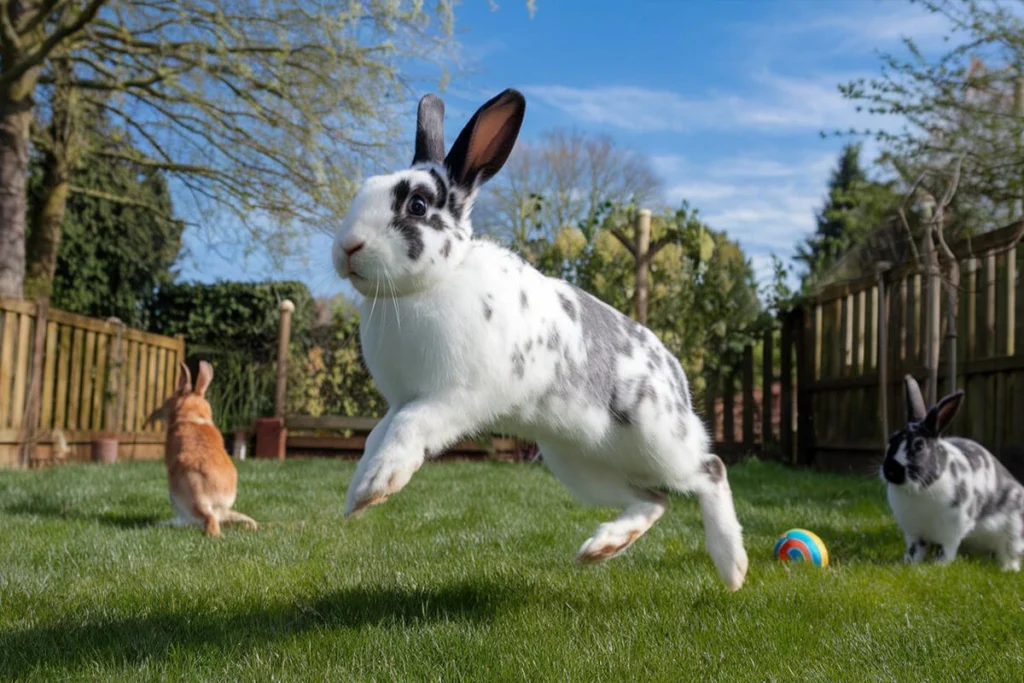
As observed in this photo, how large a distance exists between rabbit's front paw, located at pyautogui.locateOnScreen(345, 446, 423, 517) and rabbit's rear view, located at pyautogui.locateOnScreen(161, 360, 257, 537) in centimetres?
288

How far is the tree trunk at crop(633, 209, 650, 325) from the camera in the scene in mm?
8562

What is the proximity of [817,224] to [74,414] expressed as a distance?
1102 inches

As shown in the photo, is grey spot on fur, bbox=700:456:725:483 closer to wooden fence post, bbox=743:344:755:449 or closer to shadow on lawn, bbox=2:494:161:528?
shadow on lawn, bbox=2:494:161:528

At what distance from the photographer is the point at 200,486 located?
4785 mm

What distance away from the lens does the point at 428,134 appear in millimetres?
2428

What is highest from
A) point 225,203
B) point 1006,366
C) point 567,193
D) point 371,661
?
point 567,193

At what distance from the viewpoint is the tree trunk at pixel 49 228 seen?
11711 mm

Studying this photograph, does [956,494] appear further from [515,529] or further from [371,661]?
[371,661]

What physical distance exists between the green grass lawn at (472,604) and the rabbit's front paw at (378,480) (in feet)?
1.73

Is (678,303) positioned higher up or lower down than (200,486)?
higher up

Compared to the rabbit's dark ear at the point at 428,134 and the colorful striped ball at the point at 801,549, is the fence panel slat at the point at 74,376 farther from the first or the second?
the rabbit's dark ear at the point at 428,134

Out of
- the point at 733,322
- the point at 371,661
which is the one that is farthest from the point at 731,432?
the point at 371,661

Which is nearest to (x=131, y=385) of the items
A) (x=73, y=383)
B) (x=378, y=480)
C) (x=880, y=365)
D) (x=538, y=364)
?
(x=73, y=383)

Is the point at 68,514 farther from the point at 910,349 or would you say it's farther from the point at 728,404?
the point at 728,404
